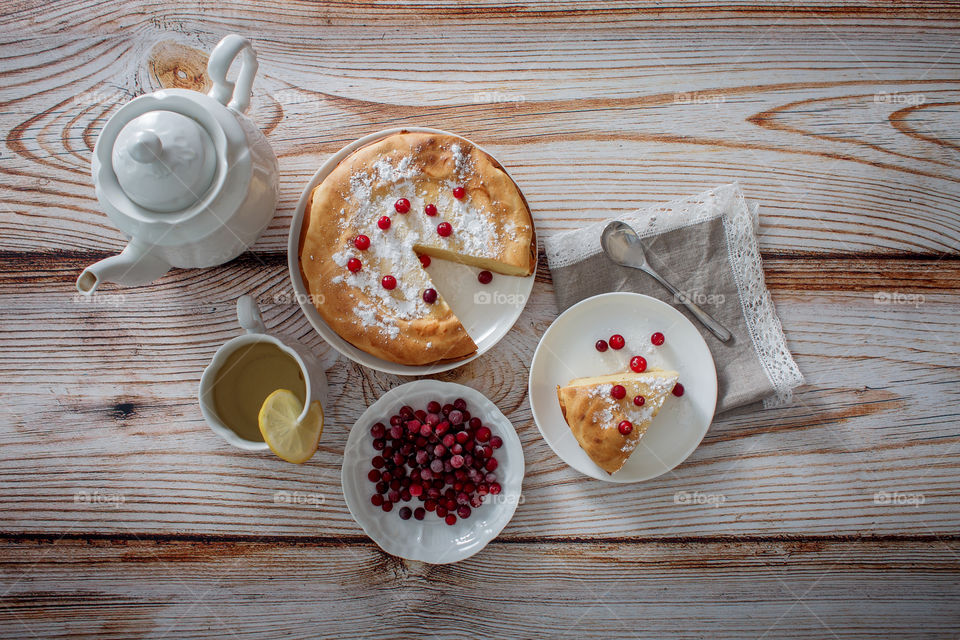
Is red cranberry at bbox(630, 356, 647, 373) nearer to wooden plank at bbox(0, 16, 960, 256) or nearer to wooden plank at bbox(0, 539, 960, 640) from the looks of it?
wooden plank at bbox(0, 16, 960, 256)

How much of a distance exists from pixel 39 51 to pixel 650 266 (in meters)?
2.39

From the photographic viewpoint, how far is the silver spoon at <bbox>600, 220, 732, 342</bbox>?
216 centimetres

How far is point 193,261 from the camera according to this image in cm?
184

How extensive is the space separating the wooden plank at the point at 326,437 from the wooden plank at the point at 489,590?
0.09m

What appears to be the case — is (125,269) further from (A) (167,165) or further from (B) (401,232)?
(B) (401,232)

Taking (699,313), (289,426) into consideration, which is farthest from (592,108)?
(289,426)

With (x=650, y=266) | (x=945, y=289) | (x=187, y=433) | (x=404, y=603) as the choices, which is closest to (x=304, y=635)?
(x=404, y=603)

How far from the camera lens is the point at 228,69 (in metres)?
1.70

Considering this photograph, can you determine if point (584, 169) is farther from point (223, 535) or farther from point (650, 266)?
point (223, 535)

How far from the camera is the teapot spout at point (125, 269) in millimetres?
1569

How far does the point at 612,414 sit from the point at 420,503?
76 cm

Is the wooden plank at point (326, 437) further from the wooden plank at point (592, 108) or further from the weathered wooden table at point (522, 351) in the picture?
the wooden plank at point (592, 108)

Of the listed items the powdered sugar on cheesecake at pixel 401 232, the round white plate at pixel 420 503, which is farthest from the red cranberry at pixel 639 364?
the powdered sugar on cheesecake at pixel 401 232

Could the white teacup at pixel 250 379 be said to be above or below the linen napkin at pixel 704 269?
below
